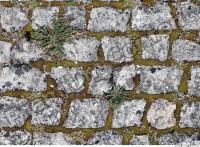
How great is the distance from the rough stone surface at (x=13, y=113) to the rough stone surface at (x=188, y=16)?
6.04 feet

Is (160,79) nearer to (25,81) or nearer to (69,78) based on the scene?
(69,78)

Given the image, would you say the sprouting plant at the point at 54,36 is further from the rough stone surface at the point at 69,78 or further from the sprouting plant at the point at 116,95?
Result: the sprouting plant at the point at 116,95

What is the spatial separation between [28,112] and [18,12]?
42.2 inches

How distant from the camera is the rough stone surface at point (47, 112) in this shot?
18.6ft

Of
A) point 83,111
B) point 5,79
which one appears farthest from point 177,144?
point 5,79

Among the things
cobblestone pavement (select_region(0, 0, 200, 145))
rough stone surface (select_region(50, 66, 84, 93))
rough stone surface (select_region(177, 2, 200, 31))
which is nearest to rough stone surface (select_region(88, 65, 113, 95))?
cobblestone pavement (select_region(0, 0, 200, 145))

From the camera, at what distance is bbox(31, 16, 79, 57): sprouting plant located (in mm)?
5770

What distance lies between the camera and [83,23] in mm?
5855

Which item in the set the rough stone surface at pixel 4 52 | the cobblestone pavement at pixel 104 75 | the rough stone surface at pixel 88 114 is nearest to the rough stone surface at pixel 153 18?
the cobblestone pavement at pixel 104 75

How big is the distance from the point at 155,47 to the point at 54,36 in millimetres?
1058

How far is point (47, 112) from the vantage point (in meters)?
5.68

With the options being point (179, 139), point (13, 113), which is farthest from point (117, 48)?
point (13, 113)

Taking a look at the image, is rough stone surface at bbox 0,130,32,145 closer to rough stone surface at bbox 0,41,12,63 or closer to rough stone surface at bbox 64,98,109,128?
rough stone surface at bbox 64,98,109,128

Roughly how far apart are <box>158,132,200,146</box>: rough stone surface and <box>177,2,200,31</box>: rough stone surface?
1.10m
